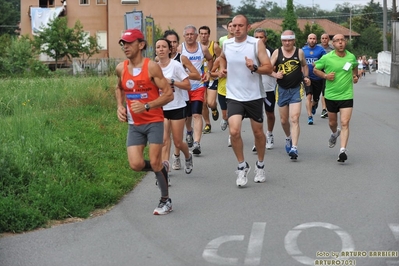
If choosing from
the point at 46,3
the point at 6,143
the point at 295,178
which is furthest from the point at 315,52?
the point at 46,3

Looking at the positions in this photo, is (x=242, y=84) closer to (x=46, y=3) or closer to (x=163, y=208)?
(x=163, y=208)

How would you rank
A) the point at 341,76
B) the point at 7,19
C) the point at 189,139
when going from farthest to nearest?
the point at 7,19, the point at 189,139, the point at 341,76

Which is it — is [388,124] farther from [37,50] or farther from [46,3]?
[46,3]

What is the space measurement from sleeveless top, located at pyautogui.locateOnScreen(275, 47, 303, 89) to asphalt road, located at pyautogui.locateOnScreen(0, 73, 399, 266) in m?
1.21

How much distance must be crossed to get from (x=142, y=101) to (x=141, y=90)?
12 cm

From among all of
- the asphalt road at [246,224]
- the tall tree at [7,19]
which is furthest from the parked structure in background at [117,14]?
the asphalt road at [246,224]

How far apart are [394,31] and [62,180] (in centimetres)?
2880

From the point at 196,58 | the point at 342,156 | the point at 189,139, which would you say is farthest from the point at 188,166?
the point at 342,156

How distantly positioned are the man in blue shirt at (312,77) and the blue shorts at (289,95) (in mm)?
4413

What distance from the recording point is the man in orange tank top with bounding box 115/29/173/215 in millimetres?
8531

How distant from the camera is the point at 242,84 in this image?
408 inches

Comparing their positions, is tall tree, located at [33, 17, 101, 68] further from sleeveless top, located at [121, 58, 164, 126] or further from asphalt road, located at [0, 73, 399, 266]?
sleeveless top, located at [121, 58, 164, 126]

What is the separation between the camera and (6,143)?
11.1 meters

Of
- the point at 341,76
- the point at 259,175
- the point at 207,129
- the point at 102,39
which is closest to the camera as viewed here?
the point at 259,175
